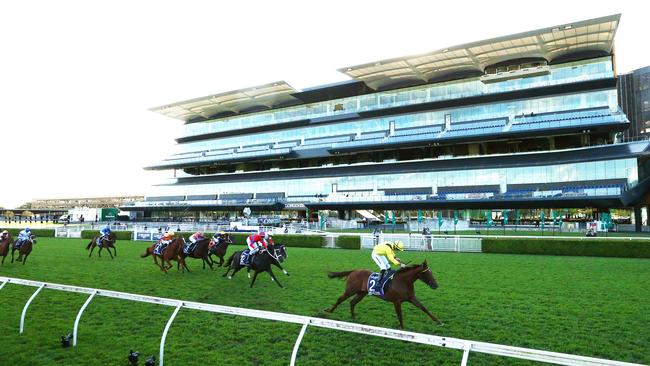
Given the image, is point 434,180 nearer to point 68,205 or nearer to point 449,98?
point 449,98

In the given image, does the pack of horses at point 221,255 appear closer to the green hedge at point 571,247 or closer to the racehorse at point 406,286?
the racehorse at point 406,286

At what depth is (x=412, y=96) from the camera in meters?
59.2

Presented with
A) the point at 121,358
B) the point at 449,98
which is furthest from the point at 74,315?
the point at 449,98

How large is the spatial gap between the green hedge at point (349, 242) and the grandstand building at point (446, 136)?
28.5 meters

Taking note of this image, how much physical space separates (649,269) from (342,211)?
4755 centimetres

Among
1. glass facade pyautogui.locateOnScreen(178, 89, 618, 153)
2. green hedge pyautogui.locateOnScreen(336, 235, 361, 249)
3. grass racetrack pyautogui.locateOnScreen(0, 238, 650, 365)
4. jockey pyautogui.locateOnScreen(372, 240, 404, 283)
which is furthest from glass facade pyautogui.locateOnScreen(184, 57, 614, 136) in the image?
jockey pyautogui.locateOnScreen(372, 240, 404, 283)

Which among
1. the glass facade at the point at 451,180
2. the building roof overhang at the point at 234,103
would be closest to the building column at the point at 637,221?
the glass facade at the point at 451,180

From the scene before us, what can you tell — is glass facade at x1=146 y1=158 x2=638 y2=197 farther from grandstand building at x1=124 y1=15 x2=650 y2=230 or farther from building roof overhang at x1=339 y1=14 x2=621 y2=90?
building roof overhang at x1=339 y1=14 x2=621 y2=90

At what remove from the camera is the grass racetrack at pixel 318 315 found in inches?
234

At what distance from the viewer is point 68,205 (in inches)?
6658

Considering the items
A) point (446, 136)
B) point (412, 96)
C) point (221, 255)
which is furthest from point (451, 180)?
point (221, 255)

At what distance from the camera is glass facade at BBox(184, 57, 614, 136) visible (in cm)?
4850

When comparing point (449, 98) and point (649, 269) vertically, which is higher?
point (449, 98)

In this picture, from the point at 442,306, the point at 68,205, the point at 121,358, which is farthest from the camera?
the point at 68,205
